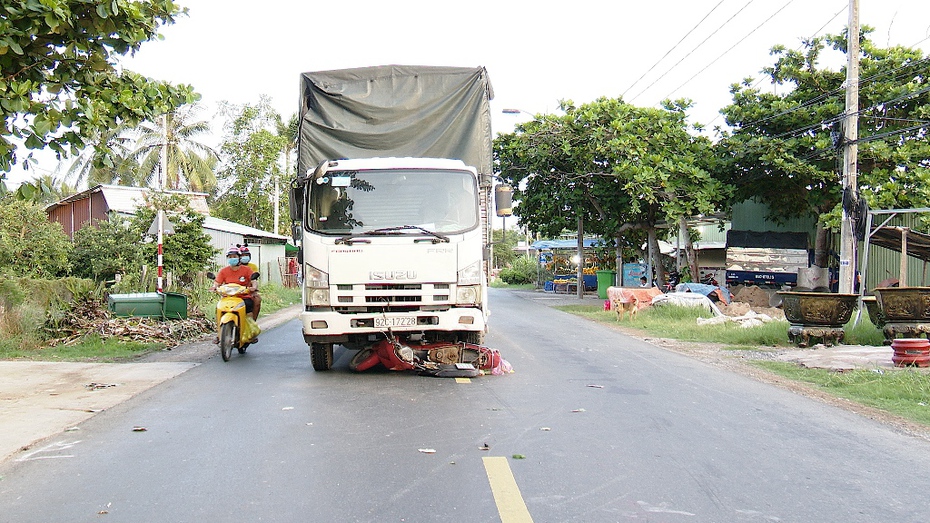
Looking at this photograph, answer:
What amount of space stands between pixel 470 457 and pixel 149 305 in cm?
1061

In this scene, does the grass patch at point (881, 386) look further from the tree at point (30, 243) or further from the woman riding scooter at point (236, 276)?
the tree at point (30, 243)

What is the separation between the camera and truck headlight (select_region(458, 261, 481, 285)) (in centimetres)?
878

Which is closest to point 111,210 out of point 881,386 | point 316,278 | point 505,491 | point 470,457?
point 316,278

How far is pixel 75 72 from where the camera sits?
6.50 m

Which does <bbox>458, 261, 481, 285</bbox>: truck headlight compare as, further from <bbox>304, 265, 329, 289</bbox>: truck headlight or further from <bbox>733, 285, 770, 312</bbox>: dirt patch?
<bbox>733, 285, 770, 312</bbox>: dirt patch

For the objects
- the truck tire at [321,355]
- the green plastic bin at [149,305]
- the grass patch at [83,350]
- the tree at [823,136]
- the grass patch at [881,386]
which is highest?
the tree at [823,136]

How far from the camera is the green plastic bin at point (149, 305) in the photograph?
541 inches

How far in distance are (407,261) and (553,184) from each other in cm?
1939

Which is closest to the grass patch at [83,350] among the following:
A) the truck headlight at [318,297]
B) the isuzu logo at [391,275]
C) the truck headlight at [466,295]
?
the truck headlight at [318,297]

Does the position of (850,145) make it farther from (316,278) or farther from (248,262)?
(248,262)

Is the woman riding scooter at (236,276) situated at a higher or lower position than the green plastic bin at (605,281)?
higher

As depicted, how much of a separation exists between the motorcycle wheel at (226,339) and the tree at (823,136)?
1511 cm

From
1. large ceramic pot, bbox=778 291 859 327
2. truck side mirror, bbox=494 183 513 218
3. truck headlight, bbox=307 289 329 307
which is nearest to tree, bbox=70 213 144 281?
truck headlight, bbox=307 289 329 307

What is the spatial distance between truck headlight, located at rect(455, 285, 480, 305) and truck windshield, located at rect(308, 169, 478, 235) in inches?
27.4
